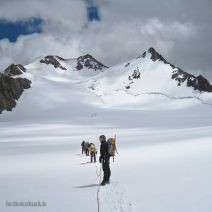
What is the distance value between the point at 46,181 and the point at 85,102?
5069 inches

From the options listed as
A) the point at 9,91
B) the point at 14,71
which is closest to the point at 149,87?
the point at 14,71

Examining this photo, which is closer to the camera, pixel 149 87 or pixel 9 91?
pixel 9 91

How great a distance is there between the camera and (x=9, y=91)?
145 m

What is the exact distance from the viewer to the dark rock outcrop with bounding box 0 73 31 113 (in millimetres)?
136650

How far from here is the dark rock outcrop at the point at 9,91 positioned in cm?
13665

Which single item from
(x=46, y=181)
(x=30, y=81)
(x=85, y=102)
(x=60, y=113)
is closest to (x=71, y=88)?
(x=30, y=81)

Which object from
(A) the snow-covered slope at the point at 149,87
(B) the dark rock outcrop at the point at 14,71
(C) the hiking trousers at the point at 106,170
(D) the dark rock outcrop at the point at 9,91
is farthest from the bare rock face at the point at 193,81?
(C) the hiking trousers at the point at 106,170

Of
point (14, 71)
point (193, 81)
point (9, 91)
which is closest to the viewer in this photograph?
point (9, 91)

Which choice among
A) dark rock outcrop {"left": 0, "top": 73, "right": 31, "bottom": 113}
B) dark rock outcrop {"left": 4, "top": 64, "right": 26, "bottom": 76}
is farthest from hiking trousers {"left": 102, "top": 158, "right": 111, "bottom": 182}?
dark rock outcrop {"left": 4, "top": 64, "right": 26, "bottom": 76}

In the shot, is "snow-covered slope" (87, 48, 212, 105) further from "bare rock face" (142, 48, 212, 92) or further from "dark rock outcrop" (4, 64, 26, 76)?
"dark rock outcrop" (4, 64, 26, 76)


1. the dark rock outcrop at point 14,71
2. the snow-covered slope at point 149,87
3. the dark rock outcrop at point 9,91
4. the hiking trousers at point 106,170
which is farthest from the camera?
the dark rock outcrop at point 14,71

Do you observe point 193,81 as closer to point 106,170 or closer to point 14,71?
point 14,71

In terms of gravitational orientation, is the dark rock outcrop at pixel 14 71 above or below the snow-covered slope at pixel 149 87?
above

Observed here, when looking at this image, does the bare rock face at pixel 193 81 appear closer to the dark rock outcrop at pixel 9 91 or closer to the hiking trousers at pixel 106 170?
the dark rock outcrop at pixel 9 91
